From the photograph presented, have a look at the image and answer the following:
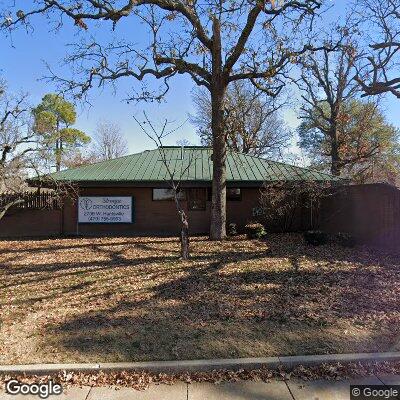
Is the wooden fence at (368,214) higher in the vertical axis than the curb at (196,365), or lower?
higher

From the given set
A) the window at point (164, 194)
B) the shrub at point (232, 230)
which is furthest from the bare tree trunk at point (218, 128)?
the window at point (164, 194)

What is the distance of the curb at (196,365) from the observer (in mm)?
4082

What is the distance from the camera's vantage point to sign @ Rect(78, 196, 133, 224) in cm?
1783

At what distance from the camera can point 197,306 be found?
6.12 meters

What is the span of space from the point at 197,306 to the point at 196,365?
202 centimetres

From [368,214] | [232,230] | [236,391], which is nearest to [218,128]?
[232,230]

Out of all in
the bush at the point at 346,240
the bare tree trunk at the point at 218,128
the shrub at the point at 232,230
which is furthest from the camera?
the shrub at the point at 232,230

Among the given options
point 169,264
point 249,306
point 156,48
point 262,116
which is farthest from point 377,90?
point 262,116

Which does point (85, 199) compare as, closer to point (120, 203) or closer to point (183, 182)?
point (120, 203)

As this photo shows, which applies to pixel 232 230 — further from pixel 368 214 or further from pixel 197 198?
pixel 368 214

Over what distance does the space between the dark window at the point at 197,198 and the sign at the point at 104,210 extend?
2.86 m

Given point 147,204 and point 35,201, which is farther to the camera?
point 147,204

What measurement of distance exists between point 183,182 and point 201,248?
18.6ft

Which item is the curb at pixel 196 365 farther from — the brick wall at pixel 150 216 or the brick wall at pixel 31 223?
the brick wall at pixel 31 223
